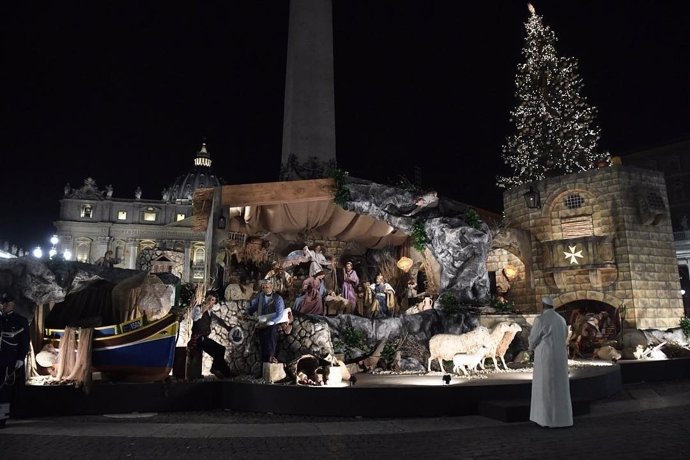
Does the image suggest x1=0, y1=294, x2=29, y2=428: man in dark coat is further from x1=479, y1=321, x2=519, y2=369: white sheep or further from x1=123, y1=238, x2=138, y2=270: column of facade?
x1=123, y1=238, x2=138, y2=270: column of facade

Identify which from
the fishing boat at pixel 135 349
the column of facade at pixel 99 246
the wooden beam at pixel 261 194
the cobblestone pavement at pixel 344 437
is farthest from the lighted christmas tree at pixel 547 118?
the column of facade at pixel 99 246

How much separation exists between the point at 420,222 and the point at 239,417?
909 cm

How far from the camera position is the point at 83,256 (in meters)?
69.8

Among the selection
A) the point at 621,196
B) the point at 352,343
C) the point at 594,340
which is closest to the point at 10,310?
the point at 352,343

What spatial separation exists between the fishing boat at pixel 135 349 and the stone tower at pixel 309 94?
29.6 feet

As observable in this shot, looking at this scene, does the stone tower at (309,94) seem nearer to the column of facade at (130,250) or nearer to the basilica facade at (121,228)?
the basilica facade at (121,228)

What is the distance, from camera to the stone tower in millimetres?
17750

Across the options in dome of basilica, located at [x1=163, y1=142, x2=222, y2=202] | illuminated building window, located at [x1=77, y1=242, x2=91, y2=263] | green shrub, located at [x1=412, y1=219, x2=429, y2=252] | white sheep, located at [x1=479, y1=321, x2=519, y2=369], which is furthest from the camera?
dome of basilica, located at [x1=163, y1=142, x2=222, y2=202]

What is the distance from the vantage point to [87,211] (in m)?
70.9

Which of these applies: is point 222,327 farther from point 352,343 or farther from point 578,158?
point 578,158

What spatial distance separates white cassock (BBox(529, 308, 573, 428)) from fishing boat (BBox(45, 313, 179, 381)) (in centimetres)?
611

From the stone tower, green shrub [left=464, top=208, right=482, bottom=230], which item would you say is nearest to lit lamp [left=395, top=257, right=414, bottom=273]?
green shrub [left=464, top=208, right=482, bottom=230]

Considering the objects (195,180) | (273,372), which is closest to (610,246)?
(273,372)

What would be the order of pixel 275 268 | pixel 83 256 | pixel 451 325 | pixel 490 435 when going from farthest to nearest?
1. pixel 83 256
2. pixel 275 268
3. pixel 451 325
4. pixel 490 435
